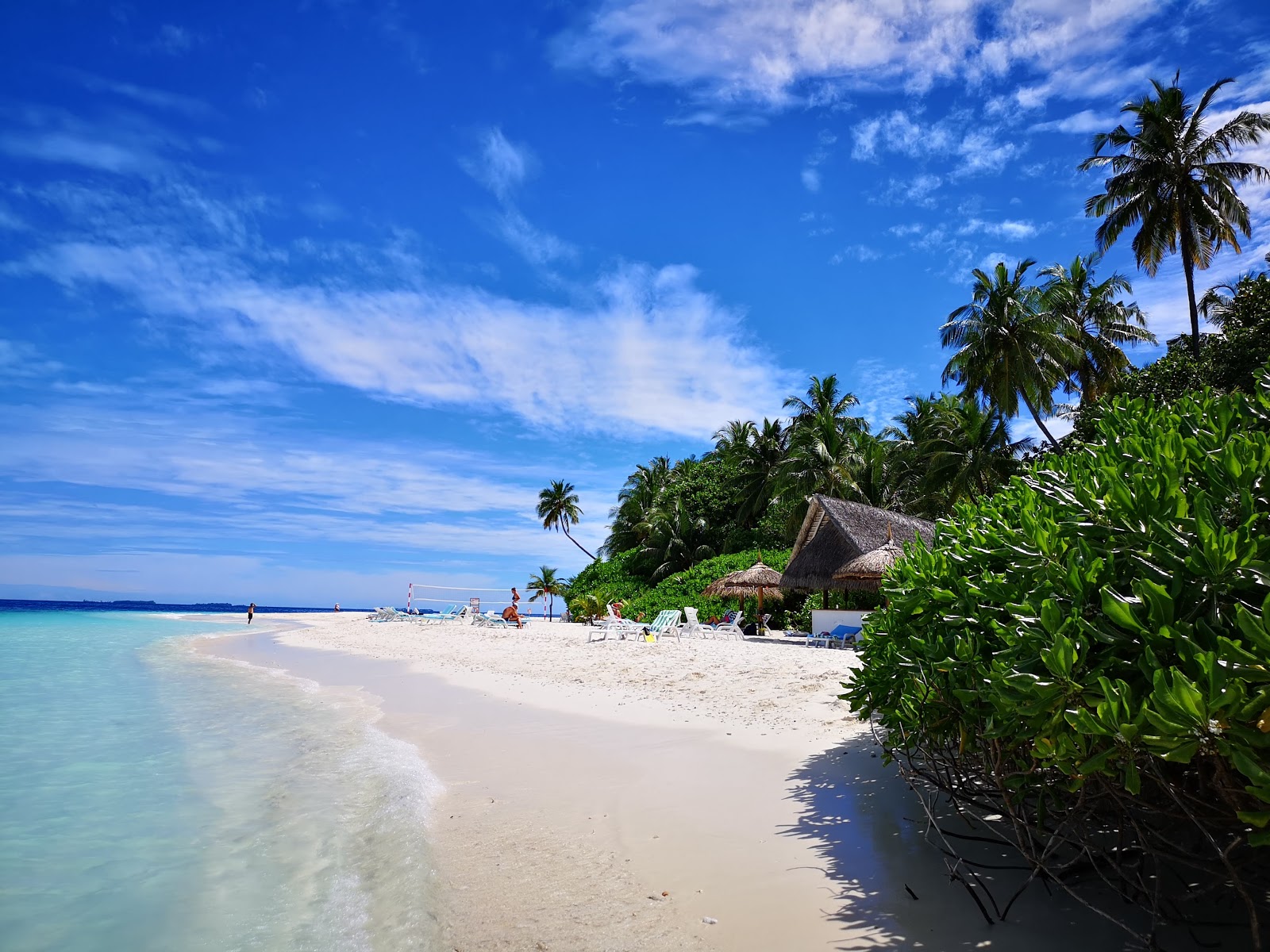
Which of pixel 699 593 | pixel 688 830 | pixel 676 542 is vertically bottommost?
pixel 688 830

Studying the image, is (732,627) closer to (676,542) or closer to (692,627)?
(692,627)

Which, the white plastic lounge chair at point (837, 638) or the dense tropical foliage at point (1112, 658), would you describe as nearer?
the dense tropical foliage at point (1112, 658)

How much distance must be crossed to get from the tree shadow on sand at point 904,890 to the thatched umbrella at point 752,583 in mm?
17548

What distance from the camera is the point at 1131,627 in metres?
1.93

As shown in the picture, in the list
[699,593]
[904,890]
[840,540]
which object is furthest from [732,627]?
[904,890]

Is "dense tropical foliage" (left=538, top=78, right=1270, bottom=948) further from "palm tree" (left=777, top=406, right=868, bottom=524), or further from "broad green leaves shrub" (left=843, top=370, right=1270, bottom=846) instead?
"palm tree" (left=777, top=406, right=868, bottom=524)

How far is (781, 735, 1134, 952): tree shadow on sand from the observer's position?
2867 mm

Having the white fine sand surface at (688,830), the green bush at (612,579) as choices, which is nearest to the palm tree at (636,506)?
the green bush at (612,579)

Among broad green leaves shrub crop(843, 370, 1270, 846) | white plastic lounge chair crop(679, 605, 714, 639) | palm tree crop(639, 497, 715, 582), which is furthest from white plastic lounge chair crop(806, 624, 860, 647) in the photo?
broad green leaves shrub crop(843, 370, 1270, 846)

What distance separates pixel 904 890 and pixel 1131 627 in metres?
2.18

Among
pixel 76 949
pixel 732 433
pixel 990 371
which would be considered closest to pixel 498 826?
pixel 76 949

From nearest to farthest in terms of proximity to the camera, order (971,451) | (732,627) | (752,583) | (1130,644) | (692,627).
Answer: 1. (1130,644)
2. (692,627)
3. (732,627)
4. (752,583)
5. (971,451)

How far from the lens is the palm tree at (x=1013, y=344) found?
74.0 ft

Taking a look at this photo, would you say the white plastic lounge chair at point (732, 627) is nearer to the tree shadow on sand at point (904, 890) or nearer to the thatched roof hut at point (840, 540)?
the thatched roof hut at point (840, 540)
